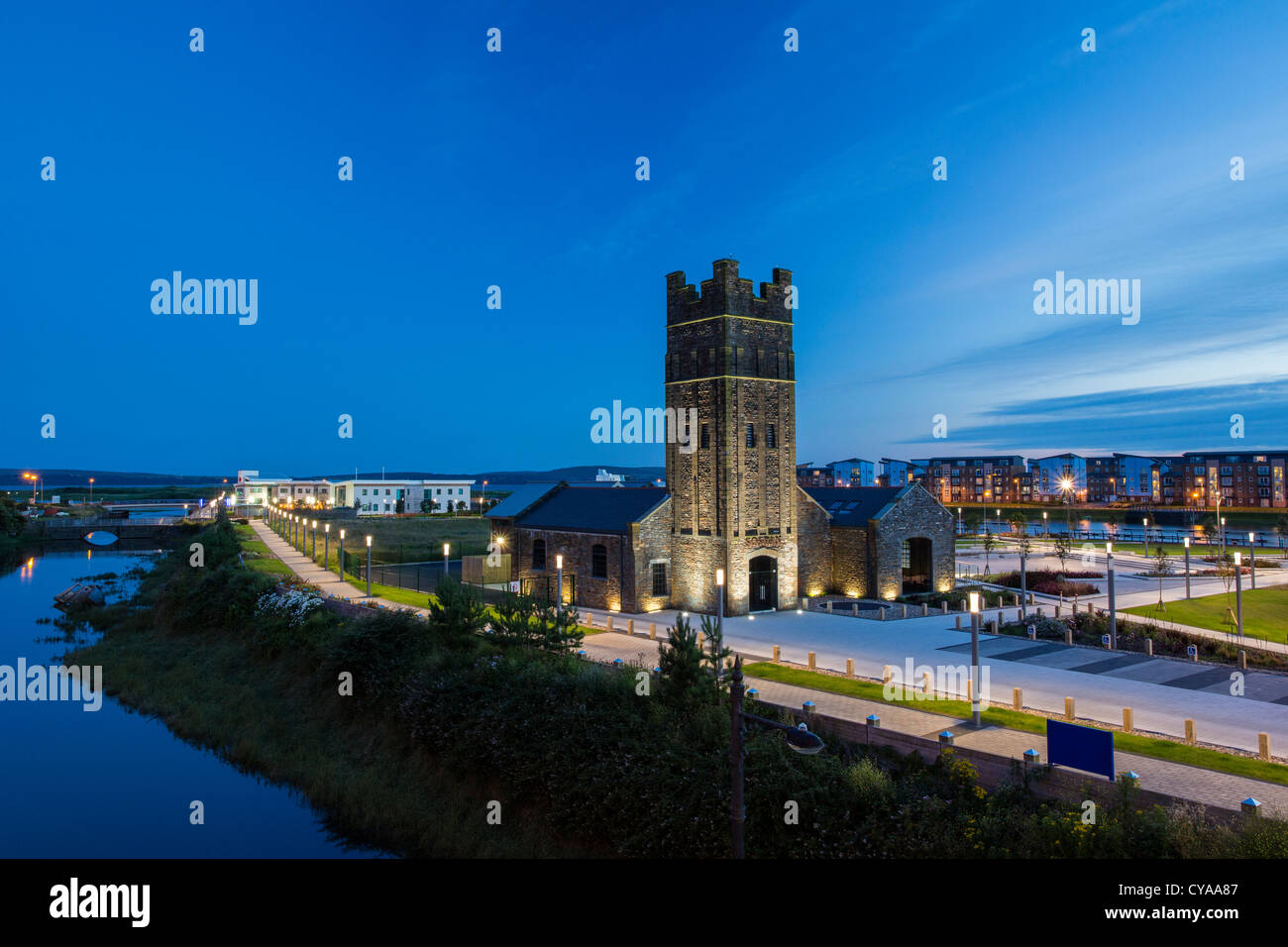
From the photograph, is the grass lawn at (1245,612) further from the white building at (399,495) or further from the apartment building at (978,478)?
the apartment building at (978,478)

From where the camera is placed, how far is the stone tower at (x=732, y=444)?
107ft

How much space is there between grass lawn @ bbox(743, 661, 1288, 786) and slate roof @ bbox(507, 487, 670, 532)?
1268 centimetres

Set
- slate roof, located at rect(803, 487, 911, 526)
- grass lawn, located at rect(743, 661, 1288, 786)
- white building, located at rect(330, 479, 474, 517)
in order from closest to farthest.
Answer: grass lawn, located at rect(743, 661, 1288, 786) → slate roof, located at rect(803, 487, 911, 526) → white building, located at rect(330, 479, 474, 517)

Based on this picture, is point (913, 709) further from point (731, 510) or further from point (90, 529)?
point (90, 529)

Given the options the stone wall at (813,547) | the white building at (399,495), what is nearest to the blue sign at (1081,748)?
the stone wall at (813,547)

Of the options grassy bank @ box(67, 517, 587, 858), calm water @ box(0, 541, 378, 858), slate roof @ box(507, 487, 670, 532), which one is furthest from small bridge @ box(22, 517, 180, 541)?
slate roof @ box(507, 487, 670, 532)

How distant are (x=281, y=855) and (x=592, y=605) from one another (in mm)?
19309

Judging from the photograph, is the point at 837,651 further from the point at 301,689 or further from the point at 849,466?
the point at 849,466

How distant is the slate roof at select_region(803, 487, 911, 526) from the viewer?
1430 inches

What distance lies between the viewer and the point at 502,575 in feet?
136

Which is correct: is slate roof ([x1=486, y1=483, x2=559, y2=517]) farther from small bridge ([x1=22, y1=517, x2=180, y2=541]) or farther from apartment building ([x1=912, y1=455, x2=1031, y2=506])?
apartment building ([x1=912, y1=455, x2=1031, y2=506])

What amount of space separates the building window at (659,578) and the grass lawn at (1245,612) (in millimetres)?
20738

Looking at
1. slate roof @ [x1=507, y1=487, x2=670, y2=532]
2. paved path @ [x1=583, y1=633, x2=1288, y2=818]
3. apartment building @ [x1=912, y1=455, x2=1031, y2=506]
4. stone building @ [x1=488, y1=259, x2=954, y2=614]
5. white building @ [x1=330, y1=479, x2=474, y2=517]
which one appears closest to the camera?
paved path @ [x1=583, y1=633, x2=1288, y2=818]
